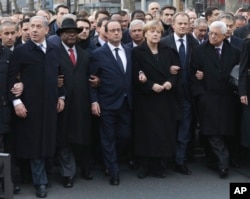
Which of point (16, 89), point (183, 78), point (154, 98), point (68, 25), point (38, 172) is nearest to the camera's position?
point (16, 89)

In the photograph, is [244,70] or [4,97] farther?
[244,70]

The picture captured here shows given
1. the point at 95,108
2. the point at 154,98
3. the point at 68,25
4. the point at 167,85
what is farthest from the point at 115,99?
the point at 68,25

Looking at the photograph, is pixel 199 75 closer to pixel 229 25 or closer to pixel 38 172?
pixel 229 25

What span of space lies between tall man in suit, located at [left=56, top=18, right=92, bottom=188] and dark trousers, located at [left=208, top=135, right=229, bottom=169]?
65.8 inches

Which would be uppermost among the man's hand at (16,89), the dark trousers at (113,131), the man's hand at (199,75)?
the man's hand at (199,75)

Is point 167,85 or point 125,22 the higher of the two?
point 125,22

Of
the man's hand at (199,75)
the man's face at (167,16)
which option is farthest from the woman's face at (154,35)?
the man's face at (167,16)

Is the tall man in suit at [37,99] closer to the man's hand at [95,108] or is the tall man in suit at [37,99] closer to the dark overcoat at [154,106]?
the man's hand at [95,108]

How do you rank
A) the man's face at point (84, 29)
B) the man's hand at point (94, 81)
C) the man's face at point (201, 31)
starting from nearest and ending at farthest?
the man's hand at point (94, 81) → the man's face at point (84, 29) → the man's face at point (201, 31)

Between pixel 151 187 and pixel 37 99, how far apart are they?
1779 millimetres

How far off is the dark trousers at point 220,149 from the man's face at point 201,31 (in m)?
1.67

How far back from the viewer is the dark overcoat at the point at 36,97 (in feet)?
21.1

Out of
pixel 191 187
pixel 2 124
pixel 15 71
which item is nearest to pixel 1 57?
pixel 15 71

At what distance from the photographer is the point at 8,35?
23.0ft
